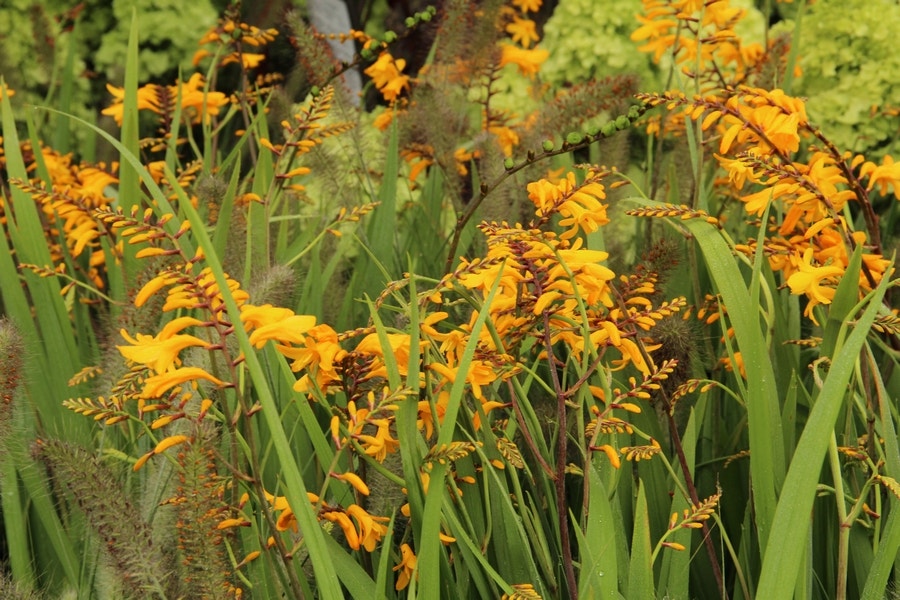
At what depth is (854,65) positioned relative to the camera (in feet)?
11.5

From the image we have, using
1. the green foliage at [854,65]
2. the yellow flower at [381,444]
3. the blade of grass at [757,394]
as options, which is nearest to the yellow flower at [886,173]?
the blade of grass at [757,394]

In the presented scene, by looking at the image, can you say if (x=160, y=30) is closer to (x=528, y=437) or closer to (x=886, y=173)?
(x=886, y=173)

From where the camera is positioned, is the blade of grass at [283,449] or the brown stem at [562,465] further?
the brown stem at [562,465]

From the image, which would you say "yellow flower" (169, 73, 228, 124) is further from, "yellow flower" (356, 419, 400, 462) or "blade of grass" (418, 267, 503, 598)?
"blade of grass" (418, 267, 503, 598)

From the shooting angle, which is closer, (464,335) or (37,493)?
(464,335)

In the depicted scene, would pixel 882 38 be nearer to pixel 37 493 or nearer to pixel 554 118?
pixel 554 118

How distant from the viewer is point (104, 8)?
512 cm

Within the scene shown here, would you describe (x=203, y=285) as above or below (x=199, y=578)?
above

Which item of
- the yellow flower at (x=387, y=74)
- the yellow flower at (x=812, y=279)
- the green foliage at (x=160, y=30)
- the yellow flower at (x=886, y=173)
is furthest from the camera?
the green foliage at (x=160, y=30)

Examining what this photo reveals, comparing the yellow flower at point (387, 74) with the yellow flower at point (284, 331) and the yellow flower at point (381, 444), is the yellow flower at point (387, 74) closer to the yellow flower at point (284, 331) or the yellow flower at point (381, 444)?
the yellow flower at point (381, 444)

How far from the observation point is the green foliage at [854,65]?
3.36m

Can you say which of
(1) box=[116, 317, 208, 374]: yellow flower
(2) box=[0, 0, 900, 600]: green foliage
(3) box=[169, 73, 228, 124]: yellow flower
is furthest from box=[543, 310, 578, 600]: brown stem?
(3) box=[169, 73, 228, 124]: yellow flower

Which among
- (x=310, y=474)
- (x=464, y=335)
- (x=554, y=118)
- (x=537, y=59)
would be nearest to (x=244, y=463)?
(x=310, y=474)

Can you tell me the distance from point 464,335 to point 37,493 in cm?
66
